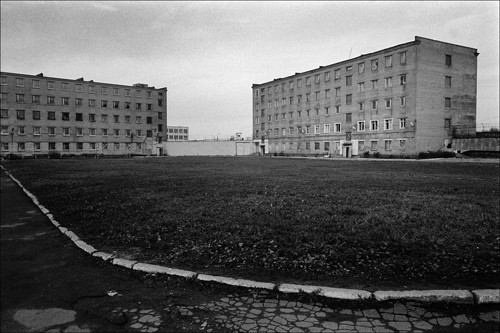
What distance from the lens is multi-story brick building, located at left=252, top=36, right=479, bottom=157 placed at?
175ft

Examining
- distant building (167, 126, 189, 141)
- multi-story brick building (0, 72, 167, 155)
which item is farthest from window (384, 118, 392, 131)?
distant building (167, 126, 189, 141)

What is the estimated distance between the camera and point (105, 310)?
15.0ft

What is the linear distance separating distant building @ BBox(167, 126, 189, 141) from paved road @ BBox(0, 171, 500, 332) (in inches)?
6550

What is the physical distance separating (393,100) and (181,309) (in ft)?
194

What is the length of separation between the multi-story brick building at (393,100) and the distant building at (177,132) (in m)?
106

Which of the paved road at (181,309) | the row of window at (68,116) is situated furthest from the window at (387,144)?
the row of window at (68,116)

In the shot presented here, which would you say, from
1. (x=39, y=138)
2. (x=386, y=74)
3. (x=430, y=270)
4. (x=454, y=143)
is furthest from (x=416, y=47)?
(x=39, y=138)

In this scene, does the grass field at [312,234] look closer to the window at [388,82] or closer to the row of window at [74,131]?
the window at [388,82]

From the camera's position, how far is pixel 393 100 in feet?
186

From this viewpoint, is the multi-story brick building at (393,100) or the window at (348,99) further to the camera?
the window at (348,99)

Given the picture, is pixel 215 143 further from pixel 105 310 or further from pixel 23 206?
pixel 105 310

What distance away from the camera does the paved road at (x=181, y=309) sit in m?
4.08

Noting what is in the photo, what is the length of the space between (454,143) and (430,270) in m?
56.9

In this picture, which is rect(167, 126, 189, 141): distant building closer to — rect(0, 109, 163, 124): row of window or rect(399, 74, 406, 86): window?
rect(0, 109, 163, 124): row of window
